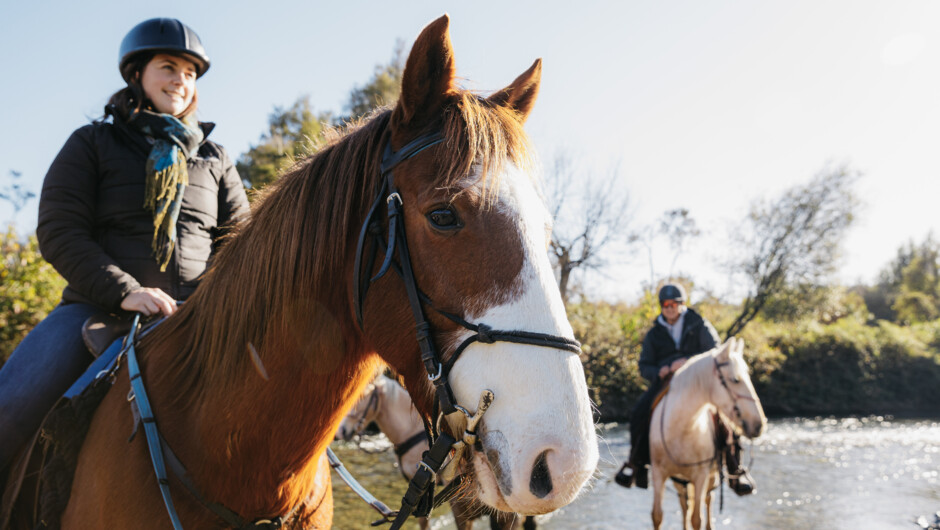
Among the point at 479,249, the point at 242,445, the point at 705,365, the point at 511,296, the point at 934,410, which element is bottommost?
the point at 934,410

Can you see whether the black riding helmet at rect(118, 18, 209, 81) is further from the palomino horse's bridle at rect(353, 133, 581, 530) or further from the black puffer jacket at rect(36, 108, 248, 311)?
the palomino horse's bridle at rect(353, 133, 581, 530)

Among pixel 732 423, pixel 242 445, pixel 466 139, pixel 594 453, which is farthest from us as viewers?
pixel 732 423

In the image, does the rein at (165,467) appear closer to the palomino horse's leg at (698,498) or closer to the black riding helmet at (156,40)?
the black riding helmet at (156,40)

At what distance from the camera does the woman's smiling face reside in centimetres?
229

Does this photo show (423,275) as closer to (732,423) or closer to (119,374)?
(119,374)

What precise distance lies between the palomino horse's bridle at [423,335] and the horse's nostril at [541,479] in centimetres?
15

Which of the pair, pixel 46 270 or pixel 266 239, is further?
pixel 46 270

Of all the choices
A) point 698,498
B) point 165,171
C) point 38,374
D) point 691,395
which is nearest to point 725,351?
point 691,395

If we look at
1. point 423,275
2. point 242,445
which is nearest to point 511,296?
point 423,275

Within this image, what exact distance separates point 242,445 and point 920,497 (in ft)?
43.4

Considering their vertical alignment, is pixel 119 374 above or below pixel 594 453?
above

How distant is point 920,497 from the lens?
10.0 metres

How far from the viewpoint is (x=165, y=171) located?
2.04 meters

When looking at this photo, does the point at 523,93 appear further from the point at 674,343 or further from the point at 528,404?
the point at 674,343
